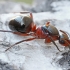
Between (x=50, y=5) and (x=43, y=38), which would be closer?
(x=43, y=38)

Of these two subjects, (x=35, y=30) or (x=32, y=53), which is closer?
(x=32, y=53)

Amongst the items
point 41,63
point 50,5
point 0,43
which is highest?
point 50,5

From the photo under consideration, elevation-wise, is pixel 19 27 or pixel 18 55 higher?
pixel 19 27

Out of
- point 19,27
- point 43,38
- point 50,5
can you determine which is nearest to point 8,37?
point 19,27

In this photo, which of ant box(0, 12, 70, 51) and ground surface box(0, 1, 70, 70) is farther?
ant box(0, 12, 70, 51)

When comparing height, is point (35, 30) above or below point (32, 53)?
above

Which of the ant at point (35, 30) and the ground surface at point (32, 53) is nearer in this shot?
the ground surface at point (32, 53)

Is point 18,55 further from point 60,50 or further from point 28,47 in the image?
point 60,50

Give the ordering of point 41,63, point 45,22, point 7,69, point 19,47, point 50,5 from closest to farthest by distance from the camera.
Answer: point 7,69
point 41,63
point 19,47
point 45,22
point 50,5
